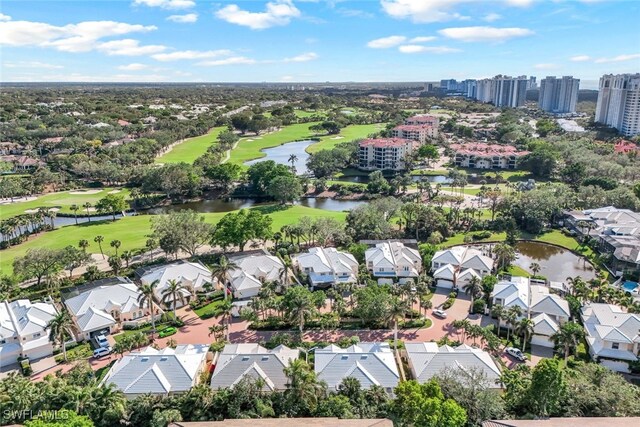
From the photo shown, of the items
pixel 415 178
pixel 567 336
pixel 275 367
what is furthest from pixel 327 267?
pixel 415 178

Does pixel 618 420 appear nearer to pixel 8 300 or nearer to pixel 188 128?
pixel 8 300

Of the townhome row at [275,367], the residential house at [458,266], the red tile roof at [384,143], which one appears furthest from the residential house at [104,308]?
the red tile roof at [384,143]

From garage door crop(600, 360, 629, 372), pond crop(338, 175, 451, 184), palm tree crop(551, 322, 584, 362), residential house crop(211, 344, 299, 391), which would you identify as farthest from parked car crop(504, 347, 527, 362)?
pond crop(338, 175, 451, 184)

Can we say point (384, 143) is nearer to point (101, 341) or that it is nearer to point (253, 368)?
point (101, 341)

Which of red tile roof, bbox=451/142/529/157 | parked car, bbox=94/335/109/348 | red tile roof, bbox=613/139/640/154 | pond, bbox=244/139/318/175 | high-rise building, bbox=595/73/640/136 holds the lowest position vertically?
parked car, bbox=94/335/109/348

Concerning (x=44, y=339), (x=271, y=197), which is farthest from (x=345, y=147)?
(x=44, y=339)

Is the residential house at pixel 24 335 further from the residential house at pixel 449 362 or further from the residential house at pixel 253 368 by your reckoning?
the residential house at pixel 449 362

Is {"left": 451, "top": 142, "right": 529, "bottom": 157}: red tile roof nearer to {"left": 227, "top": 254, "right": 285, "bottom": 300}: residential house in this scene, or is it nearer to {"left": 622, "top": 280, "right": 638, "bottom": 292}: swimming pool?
{"left": 622, "top": 280, "right": 638, "bottom": 292}: swimming pool
